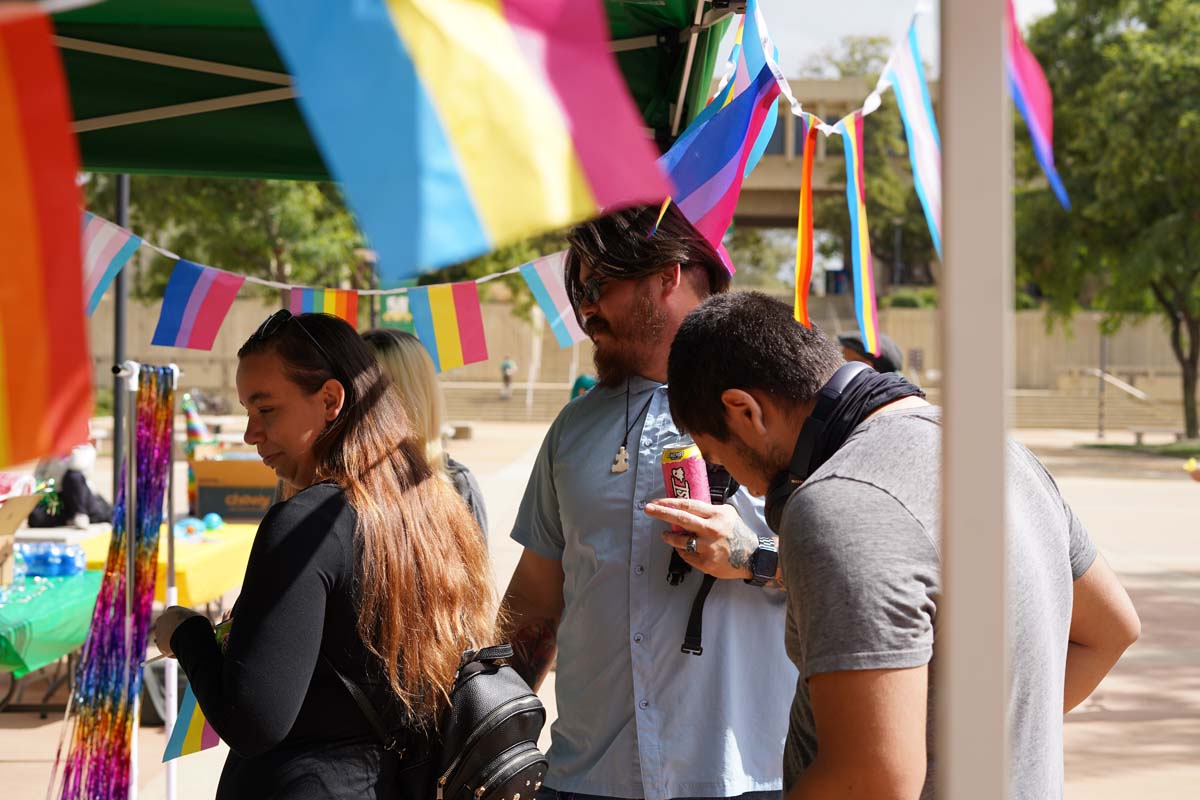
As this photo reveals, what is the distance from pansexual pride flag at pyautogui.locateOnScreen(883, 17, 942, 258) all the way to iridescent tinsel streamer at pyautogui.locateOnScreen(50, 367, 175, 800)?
2928 mm

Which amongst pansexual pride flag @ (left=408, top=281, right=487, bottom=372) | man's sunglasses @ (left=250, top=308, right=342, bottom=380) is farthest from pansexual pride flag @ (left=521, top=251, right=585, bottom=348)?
man's sunglasses @ (left=250, top=308, right=342, bottom=380)

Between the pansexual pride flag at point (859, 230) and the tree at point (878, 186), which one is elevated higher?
the tree at point (878, 186)

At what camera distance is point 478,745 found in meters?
2.23

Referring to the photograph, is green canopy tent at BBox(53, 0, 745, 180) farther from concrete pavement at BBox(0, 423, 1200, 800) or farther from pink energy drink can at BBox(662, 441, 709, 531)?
concrete pavement at BBox(0, 423, 1200, 800)

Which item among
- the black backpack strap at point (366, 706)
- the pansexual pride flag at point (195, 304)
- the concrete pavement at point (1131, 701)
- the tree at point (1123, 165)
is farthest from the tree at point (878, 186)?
the black backpack strap at point (366, 706)

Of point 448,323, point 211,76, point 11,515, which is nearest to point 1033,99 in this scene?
point 211,76

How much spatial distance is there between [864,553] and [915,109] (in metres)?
1.38

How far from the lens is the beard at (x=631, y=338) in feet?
8.70

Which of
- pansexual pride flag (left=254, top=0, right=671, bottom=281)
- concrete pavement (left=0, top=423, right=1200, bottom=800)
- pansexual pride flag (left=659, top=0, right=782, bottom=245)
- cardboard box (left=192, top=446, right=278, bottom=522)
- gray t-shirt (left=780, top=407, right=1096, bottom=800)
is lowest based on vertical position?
concrete pavement (left=0, top=423, right=1200, bottom=800)

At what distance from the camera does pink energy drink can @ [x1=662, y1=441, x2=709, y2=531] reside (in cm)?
245

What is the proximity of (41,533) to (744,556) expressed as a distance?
6.33m

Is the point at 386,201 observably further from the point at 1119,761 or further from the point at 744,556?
the point at 1119,761

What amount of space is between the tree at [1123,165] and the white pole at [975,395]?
89.6 feet

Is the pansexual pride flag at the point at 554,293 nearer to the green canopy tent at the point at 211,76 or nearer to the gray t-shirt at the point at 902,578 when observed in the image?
the green canopy tent at the point at 211,76
